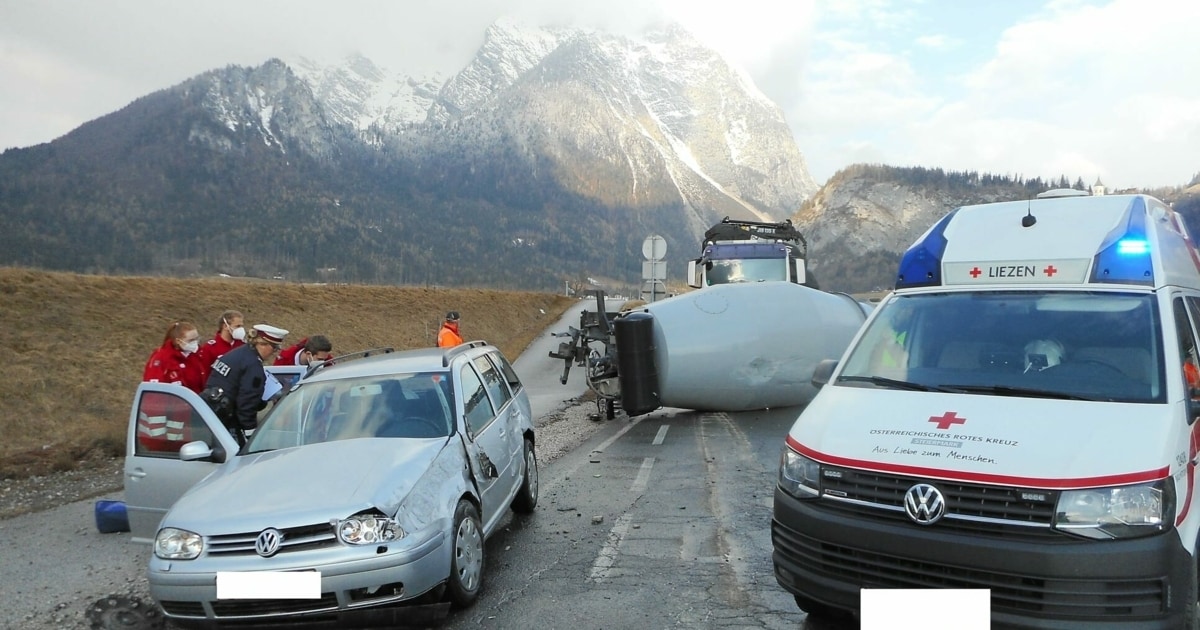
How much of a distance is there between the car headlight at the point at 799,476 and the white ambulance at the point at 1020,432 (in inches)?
0.4

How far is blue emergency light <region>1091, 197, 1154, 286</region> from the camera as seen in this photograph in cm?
441

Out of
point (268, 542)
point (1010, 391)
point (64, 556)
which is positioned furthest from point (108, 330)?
point (1010, 391)

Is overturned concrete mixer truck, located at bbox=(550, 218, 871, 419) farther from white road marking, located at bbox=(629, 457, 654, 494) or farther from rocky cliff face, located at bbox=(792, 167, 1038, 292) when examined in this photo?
rocky cliff face, located at bbox=(792, 167, 1038, 292)

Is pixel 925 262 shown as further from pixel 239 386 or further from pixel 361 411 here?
pixel 239 386

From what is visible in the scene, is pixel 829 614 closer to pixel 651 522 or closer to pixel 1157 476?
pixel 1157 476

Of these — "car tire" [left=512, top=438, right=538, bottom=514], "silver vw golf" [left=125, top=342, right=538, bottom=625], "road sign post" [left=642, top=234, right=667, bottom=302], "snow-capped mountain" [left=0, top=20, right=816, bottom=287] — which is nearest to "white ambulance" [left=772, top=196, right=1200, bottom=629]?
"silver vw golf" [left=125, top=342, right=538, bottom=625]

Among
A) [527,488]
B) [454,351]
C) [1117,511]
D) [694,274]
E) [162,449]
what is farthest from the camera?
[694,274]

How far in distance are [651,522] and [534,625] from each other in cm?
233

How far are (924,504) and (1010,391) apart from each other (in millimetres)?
971

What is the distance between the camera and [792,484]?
4066 millimetres

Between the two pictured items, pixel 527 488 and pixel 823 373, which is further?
pixel 527 488

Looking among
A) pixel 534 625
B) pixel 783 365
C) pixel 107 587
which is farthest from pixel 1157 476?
pixel 783 365

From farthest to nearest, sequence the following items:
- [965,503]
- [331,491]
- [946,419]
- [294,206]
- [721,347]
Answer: [294,206], [721,347], [331,491], [946,419], [965,503]

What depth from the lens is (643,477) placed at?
866 cm
